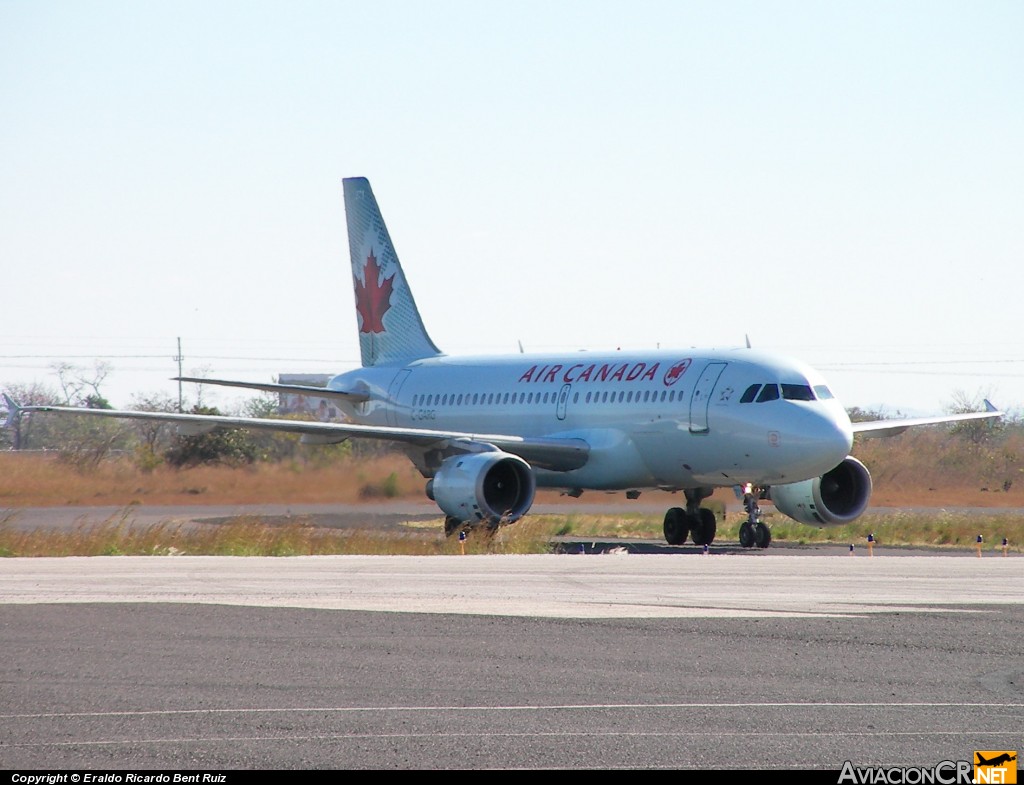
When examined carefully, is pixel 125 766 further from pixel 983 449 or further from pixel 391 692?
pixel 983 449

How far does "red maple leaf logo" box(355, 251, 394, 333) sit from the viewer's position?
40.8 metres

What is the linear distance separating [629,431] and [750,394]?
3158 millimetres

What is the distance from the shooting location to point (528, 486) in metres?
30.1

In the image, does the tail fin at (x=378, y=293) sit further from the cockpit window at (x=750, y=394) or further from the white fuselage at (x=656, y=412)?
the cockpit window at (x=750, y=394)

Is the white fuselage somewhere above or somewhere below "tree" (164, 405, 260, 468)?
→ above

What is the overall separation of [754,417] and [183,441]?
29.5 meters

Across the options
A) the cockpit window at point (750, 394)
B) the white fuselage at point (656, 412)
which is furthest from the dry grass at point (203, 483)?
the cockpit window at point (750, 394)

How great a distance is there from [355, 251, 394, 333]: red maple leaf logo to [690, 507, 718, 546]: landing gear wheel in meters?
12.1

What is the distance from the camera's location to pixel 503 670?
1131 centimetres

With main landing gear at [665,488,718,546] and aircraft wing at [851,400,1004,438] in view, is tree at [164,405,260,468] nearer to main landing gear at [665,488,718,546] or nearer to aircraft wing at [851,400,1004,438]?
main landing gear at [665,488,718,546]

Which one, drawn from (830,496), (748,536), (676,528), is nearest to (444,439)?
(676,528)

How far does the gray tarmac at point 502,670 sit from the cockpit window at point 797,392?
8991 millimetres

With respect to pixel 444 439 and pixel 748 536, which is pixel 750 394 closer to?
pixel 748 536

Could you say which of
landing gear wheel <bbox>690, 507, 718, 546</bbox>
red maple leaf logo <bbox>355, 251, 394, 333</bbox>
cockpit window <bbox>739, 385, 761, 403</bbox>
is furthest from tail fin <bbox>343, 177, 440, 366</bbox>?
cockpit window <bbox>739, 385, 761, 403</bbox>
